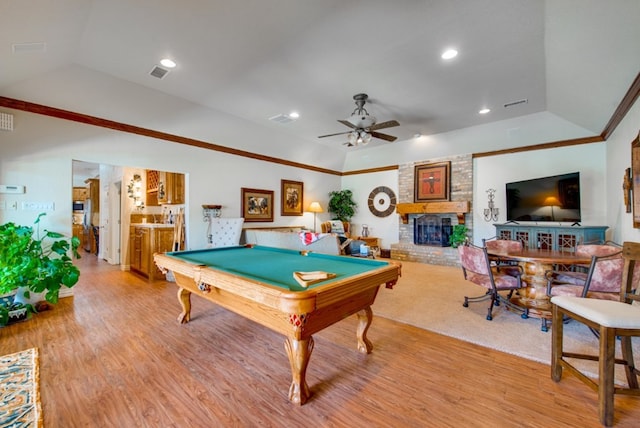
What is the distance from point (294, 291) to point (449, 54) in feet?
10.9

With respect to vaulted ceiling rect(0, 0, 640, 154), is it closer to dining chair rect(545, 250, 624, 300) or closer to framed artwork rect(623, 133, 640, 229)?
framed artwork rect(623, 133, 640, 229)

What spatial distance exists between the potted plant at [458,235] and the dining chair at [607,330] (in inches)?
175

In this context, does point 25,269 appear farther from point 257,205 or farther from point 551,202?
point 551,202

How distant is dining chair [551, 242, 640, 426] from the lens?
1522 mm

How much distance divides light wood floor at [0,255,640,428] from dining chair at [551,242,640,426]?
0.45ft

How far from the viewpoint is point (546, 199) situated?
5.09 m

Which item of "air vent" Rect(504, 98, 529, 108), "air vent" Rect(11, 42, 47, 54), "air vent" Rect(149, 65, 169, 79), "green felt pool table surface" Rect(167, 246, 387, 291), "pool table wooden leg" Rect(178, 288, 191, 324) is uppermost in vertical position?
"air vent" Rect(504, 98, 529, 108)

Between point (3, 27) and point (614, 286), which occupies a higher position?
point (3, 27)

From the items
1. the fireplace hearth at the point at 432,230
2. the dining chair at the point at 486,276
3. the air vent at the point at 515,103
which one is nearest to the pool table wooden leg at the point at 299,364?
the dining chair at the point at 486,276

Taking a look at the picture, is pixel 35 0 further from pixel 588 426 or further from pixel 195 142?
pixel 588 426

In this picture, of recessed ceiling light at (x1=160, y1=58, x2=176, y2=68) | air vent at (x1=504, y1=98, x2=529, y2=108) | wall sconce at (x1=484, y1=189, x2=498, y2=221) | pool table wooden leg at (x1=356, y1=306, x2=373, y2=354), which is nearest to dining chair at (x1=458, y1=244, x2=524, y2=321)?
pool table wooden leg at (x1=356, y1=306, x2=373, y2=354)

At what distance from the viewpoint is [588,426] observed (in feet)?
5.04

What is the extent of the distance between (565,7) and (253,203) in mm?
5670

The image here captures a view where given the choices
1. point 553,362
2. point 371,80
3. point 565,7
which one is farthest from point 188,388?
point 565,7
